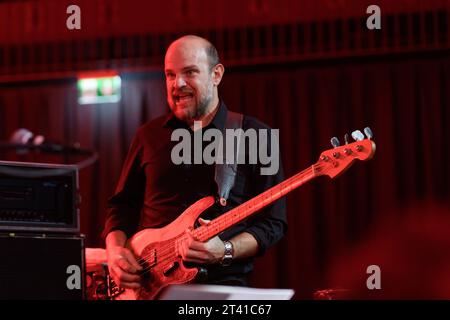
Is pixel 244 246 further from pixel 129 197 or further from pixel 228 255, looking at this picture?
pixel 129 197

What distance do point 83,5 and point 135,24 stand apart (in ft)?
1.39

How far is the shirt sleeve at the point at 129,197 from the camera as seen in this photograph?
3289 mm

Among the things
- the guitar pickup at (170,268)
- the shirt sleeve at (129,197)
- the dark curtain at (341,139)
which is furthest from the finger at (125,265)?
the dark curtain at (341,139)

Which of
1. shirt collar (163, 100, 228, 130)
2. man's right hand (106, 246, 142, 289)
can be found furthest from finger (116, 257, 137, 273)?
shirt collar (163, 100, 228, 130)

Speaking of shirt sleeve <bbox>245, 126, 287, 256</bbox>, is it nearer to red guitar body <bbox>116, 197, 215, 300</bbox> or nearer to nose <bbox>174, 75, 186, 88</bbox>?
red guitar body <bbox>116, 197, 215, 300</bbox>

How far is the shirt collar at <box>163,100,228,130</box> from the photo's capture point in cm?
315

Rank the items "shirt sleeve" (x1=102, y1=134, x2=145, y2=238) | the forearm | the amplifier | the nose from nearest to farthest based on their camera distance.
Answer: the amplifier → the forearm → the nose → "shirt sleeve" (x1=102, y1=134, x2=145, y2=238)

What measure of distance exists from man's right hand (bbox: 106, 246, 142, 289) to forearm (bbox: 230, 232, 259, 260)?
41cm

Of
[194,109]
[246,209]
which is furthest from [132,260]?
[194,109]

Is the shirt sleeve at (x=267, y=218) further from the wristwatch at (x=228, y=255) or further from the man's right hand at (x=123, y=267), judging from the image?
the man's right hand at (x=123, y=267)

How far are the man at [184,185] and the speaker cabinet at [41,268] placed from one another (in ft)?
1.43

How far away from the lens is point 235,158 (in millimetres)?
3059

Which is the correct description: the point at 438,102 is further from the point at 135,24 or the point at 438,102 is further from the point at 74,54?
the point at 74,54
